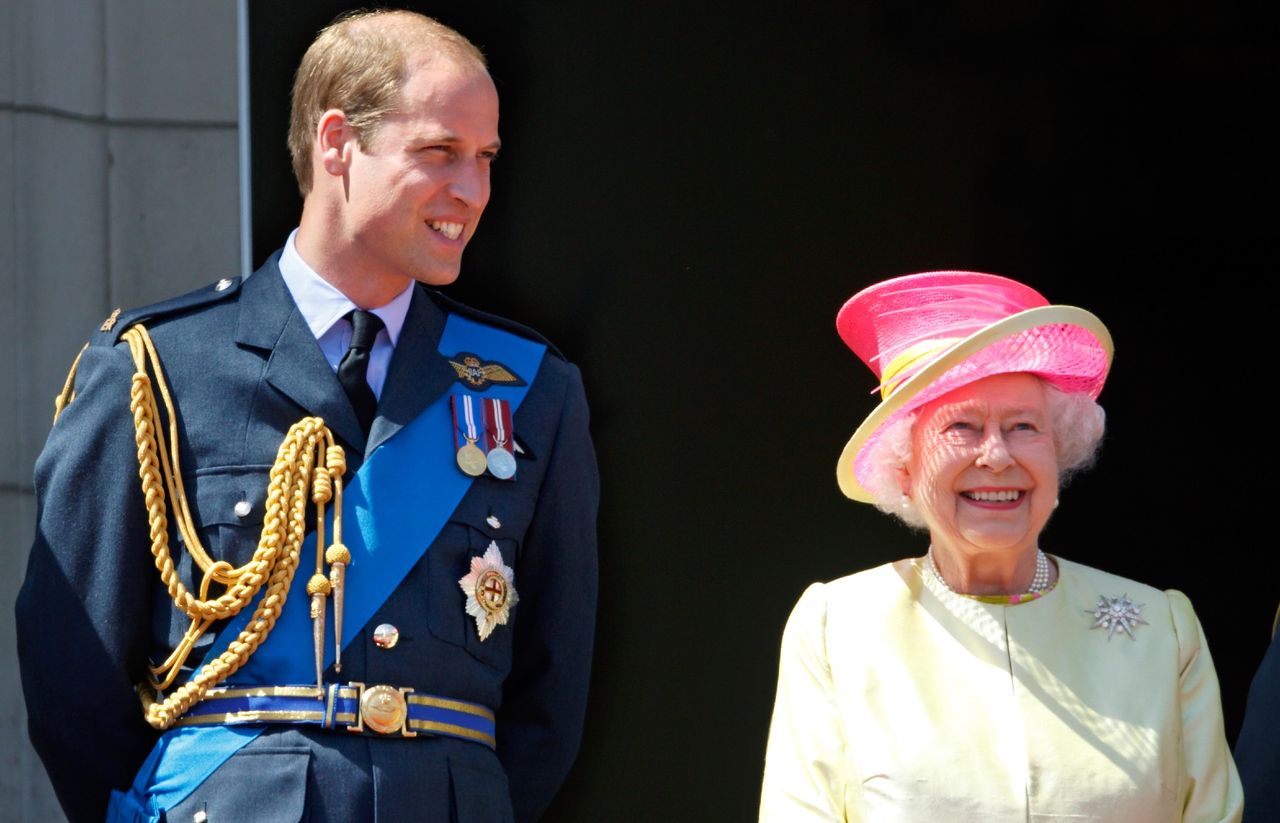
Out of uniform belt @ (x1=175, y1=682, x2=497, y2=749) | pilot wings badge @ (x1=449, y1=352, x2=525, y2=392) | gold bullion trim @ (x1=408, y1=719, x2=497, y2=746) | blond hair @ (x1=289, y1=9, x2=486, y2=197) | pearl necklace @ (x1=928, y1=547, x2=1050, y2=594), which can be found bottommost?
gold bullion trim @ (x1=408, y1=719, x2=497, y2=746)

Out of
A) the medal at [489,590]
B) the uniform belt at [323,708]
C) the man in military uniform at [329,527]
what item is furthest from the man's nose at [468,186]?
the uniform belt at [323,708]

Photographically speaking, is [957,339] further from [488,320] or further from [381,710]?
[381,710]

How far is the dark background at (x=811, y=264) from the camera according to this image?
4527mm

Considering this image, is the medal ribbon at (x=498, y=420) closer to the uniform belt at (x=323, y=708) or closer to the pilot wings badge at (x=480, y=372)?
the pilot wings badge at (x=480, y=372)

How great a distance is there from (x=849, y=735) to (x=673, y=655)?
1430 millimetres

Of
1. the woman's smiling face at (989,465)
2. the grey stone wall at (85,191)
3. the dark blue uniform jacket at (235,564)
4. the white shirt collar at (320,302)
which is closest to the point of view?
the dark blue uniform jacket at (235,564)

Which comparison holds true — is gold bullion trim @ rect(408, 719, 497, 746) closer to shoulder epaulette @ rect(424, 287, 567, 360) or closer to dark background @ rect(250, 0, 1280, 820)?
shoulder epaulette @ rect(424, 287, 567, 360)

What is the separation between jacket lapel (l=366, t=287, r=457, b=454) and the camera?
324cm

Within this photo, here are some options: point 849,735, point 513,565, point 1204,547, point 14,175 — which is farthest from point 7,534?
point 1204,547

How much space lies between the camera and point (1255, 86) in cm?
468

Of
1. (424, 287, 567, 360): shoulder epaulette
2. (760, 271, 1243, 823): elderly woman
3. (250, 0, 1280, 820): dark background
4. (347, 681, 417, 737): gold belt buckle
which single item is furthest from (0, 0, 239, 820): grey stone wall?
(760, 271, 1243, 823): elderly woman

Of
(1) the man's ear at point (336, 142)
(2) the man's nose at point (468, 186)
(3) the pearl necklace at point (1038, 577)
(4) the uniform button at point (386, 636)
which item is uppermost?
(1) the man's ear at point (336, 142)

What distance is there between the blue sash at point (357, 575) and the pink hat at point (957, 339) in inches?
24.0

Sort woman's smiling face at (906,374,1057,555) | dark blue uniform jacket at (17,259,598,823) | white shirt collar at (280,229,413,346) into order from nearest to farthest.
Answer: dark blue uniform jacket at (17,259,598,823) < woman's smiling face at (906,374,1057,555) < white shirt collar at (280,229,413,346)
